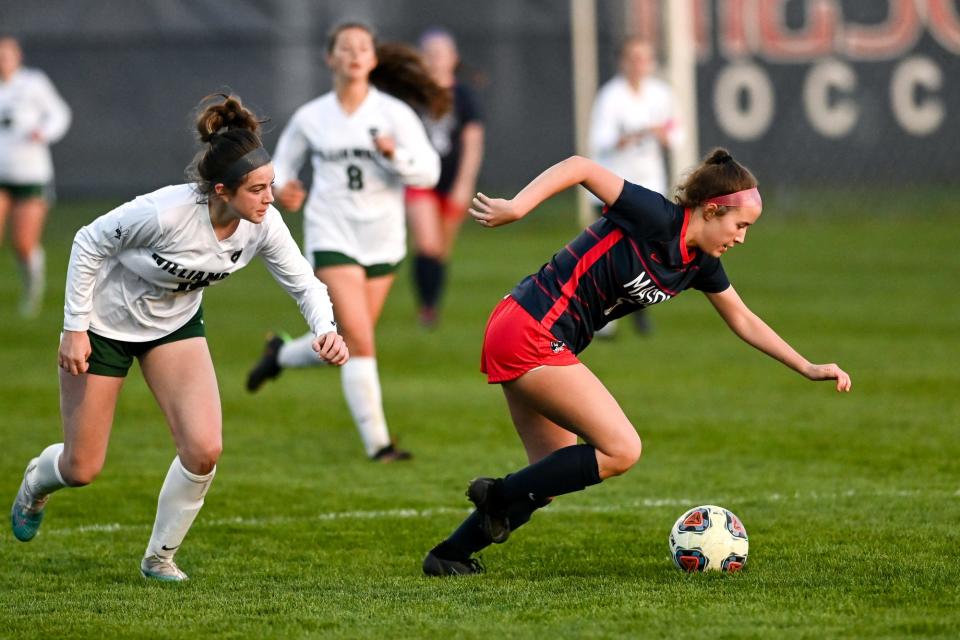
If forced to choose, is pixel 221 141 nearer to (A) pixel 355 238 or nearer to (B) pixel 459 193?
(A) pixel 355 238

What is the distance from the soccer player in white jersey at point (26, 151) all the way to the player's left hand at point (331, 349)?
9.92m

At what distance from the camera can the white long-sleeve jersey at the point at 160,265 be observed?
549 centimetres

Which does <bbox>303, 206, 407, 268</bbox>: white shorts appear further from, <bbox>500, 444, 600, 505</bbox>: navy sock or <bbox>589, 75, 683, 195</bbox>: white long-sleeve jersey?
<bbox>589, 75, 683, 195</bbox>: white long-sleeve jersey

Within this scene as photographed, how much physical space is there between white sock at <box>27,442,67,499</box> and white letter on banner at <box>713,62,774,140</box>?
1853 centimetres

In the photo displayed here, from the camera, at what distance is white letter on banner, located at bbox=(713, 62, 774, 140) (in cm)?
2338

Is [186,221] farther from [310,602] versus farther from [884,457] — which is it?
[884,457]

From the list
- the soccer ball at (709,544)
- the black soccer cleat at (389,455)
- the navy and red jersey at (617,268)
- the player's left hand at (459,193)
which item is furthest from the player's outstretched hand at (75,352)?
the player's left hand at (459,193)

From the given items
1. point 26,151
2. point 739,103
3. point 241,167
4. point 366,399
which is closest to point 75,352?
point 241,167

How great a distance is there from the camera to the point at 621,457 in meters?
5.38

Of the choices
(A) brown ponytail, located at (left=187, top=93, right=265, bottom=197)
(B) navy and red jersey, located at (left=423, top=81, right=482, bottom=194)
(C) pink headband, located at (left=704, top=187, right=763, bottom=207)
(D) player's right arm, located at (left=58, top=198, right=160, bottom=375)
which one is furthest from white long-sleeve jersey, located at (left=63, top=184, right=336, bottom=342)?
(B) navy and red jersey, located at (left=423, top=81, right=482, bottom=194)

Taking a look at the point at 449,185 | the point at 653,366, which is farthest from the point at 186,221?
the point at 449,185

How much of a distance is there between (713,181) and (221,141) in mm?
1754

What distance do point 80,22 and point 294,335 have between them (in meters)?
11.1

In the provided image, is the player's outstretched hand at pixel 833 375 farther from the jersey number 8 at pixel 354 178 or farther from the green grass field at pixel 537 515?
the jersey number 8 at pixel 354 178
